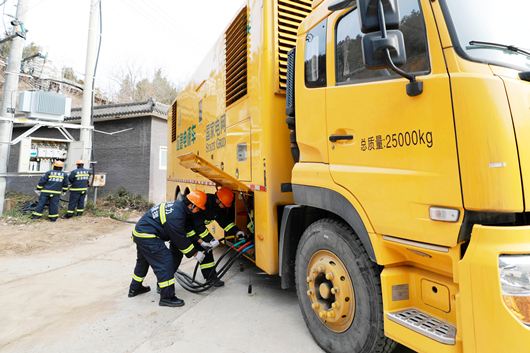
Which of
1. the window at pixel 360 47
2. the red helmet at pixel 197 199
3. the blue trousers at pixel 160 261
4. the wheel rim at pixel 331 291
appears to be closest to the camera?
the window at pixel 360 47

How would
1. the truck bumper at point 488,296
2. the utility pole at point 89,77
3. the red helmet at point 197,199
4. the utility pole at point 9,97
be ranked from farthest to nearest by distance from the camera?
1. the utility pole at point 89,77
2. the utility pole at point 9,97
3. the red helmet at point 197,199
4. the truck bumper at point 488,296

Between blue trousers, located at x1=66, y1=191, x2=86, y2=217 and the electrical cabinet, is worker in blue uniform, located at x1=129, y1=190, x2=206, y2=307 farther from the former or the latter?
the electrical cabinet

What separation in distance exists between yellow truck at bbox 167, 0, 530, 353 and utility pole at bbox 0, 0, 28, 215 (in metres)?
8.93

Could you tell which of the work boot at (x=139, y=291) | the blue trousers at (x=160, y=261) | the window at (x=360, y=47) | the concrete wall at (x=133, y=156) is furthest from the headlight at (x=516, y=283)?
the concrete wall at (x=133, y=156)

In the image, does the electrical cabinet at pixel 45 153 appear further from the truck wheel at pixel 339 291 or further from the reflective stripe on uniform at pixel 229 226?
the truck wheel at pixel 339 291

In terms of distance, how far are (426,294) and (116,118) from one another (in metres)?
12.6

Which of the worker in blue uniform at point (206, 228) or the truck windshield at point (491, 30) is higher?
the truck windshield at point (491, 30)

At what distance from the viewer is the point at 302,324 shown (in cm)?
300

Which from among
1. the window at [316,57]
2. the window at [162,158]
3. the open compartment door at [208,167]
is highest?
the window at [162,158]

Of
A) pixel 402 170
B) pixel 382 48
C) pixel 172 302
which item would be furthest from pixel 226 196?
pixel 382 48

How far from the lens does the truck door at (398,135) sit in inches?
65.4

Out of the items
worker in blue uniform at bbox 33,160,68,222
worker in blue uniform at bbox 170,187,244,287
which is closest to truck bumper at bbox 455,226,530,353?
worker in blue uniform at bbox 170,187,244,287

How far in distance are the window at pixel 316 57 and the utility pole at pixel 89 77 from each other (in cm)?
978

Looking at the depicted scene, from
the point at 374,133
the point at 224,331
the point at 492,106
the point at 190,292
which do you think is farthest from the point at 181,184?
the point at 492,106
